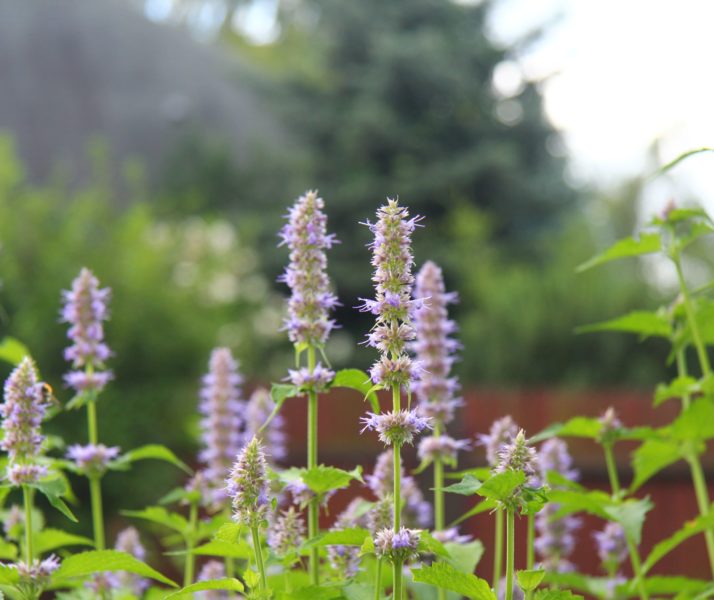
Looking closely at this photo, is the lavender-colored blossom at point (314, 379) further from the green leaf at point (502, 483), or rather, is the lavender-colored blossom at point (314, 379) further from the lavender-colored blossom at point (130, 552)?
the lavender-colored blossom at point (130, 552)

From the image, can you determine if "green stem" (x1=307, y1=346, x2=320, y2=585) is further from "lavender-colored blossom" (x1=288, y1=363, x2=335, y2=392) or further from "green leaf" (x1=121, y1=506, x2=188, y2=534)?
"green leaf" (x1=121, y1=506, x2=188, y2=534)

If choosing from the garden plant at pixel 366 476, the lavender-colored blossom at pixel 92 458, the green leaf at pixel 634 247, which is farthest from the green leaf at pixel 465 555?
the lavender-colored blossom at pixel 92 458

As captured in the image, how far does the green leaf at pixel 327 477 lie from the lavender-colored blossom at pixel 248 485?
0.85ft

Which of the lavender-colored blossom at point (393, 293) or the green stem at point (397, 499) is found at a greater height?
the lavender-colored blossom at point (393, 293)

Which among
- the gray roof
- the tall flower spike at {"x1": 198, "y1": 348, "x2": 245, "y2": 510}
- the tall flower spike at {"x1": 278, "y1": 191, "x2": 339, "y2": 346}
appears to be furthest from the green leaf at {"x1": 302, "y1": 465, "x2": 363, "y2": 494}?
the gray roof

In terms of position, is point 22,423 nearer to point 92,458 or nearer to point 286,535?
point 286,535

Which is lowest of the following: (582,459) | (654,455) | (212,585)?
(212,585)

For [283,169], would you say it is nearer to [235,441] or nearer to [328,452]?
[328,452]

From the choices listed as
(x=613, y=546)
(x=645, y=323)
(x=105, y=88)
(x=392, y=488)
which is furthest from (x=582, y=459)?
(x=105, y=88)

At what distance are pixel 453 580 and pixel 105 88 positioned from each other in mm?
24358

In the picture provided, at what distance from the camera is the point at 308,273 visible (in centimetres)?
240

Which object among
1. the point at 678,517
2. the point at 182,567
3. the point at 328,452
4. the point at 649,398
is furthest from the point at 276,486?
the point at 649,398

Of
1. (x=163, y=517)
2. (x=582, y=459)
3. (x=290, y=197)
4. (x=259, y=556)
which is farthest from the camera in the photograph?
(x=290, y=197)

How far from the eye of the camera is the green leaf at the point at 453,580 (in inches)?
74.1
